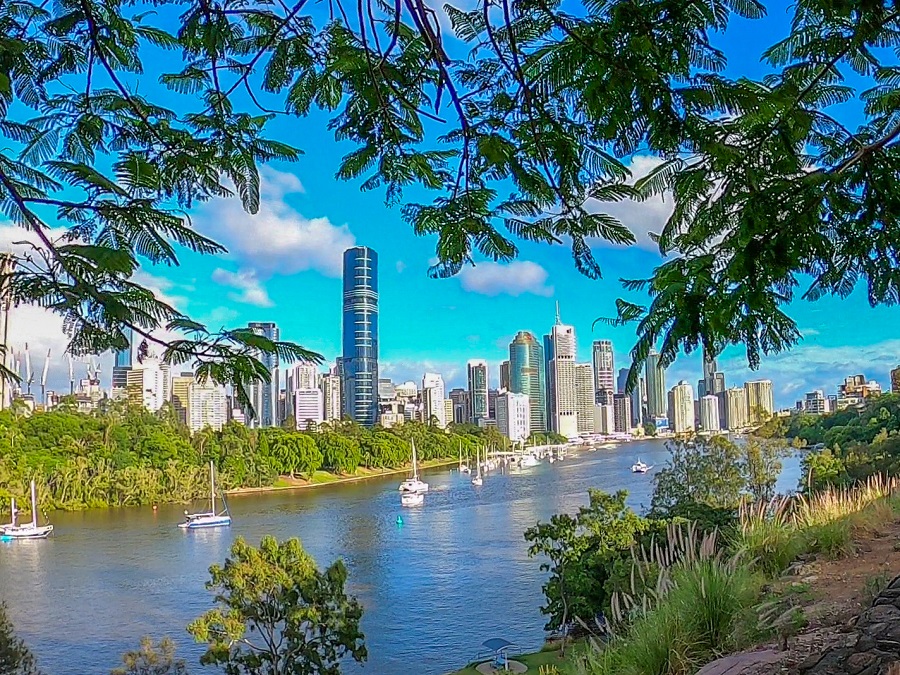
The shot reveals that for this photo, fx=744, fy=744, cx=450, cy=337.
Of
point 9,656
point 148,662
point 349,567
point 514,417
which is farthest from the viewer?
point 514,417

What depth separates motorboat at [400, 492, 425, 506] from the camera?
23031mm

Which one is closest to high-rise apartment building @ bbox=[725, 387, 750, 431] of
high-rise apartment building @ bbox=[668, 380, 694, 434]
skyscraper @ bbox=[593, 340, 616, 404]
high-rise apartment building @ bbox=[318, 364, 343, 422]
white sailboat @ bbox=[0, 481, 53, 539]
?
high-rise apartment building @ bbox=[668, 380, 694, 434]

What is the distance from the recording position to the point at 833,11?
134cm

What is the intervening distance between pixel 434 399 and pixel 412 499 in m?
27.1

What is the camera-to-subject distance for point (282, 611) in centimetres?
873

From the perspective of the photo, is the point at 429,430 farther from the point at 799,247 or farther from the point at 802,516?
the point at 799,247

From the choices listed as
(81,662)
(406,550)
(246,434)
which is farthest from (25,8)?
(246,434)

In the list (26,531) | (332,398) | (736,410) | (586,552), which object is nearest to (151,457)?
(26,531)

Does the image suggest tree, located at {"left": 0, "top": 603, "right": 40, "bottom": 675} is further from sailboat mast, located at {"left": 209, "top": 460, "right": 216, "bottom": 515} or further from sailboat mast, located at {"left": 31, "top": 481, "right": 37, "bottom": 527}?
sailboat mast, located at {"left": 209, "top": 460, "right": 216, "bottom": 515}

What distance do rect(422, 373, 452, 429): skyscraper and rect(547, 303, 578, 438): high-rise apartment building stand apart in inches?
289

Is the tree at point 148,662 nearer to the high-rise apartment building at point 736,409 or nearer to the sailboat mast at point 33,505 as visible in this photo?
the sailboat mast at point 33,505

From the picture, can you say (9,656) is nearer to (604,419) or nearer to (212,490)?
(212,490)

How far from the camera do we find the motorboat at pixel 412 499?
2303 cm

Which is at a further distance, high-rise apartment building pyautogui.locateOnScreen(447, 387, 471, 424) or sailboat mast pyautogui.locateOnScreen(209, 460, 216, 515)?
high-rise apartment building pyautogui.locateOnScreen(447, 387, 471, 424)
